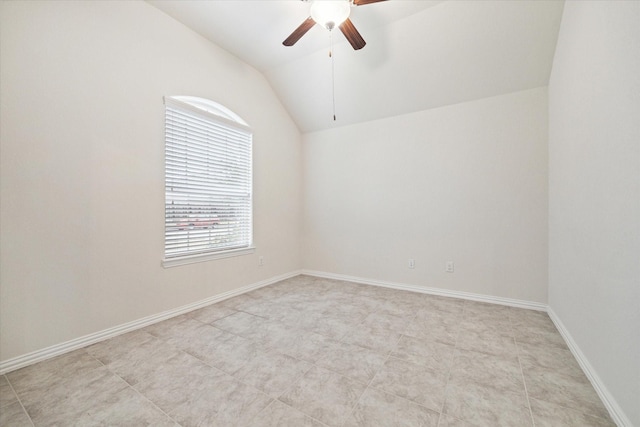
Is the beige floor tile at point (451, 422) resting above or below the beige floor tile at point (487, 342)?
below

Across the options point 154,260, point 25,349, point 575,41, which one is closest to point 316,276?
point 154,260

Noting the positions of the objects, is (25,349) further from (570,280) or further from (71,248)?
(570,280)

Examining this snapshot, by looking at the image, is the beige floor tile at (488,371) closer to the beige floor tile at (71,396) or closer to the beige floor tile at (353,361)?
the beige floor tile at (353,361)

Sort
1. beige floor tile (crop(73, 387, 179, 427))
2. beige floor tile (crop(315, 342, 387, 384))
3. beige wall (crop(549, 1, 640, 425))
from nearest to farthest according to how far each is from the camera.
Answer: beige wall (crop(549, 1, 640, 425)) < beige floor tile (crop(73, 387, 179, 427)) < beige floor tile (crop(315, 342, 387, 384))

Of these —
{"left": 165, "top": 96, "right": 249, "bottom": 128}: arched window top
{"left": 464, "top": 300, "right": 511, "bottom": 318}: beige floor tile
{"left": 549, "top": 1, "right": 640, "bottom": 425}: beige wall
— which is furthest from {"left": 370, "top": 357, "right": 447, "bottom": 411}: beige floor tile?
{"left": 165, "top": 96, "right": 249, "bottom": 128}: arched window top

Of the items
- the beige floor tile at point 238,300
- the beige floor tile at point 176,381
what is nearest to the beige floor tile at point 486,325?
the beige floor tile at point 176,381

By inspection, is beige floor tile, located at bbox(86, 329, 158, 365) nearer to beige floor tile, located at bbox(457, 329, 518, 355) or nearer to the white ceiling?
beige floor tile, located at bbox(457, 329, 518, 355)

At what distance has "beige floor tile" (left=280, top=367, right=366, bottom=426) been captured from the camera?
4.45 ft

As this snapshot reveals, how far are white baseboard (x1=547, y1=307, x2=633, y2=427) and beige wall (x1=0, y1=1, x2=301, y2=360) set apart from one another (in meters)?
3.30

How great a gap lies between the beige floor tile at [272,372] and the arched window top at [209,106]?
2.61 meters

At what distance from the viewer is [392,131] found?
362 cm

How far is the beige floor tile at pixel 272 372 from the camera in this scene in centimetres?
157

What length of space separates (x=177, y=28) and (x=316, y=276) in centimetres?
370

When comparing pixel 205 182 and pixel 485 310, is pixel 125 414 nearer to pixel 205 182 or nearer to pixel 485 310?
pixel 205 182
